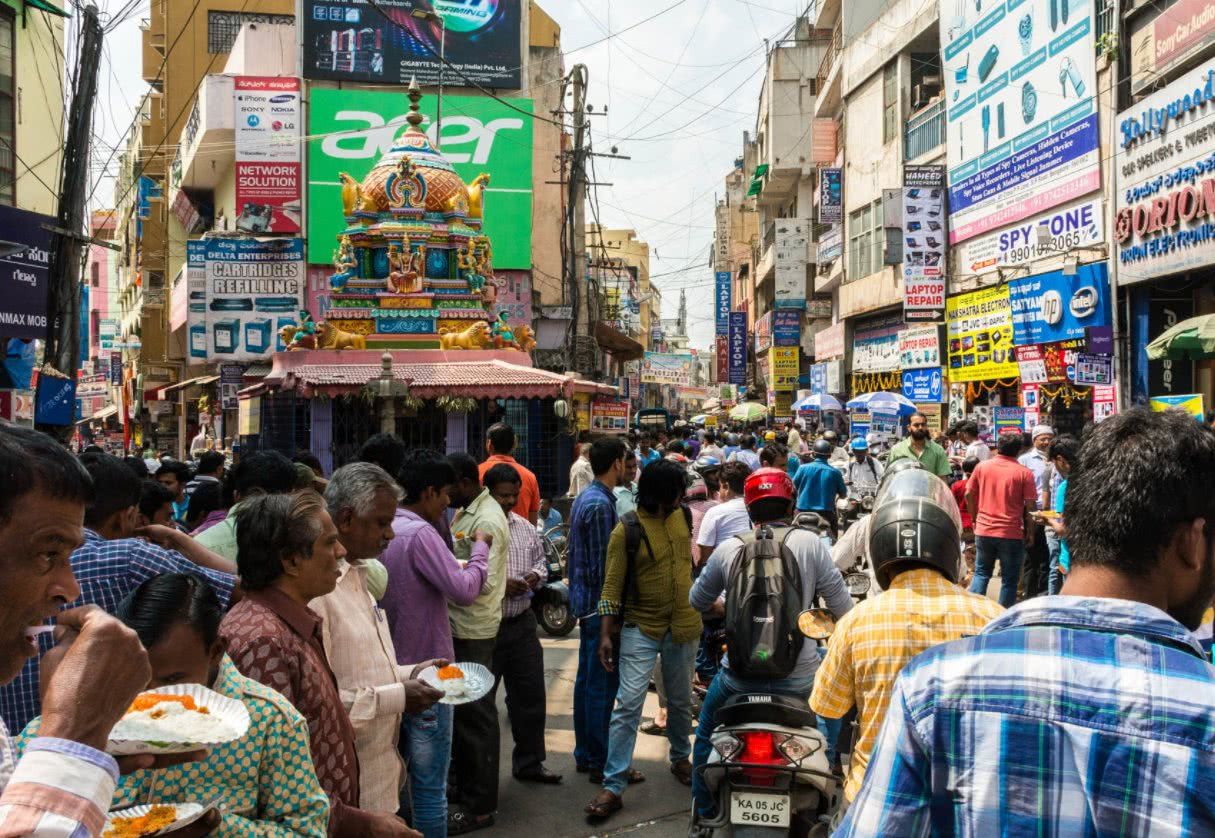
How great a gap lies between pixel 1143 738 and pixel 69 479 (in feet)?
5.46

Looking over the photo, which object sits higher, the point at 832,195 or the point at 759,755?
the point at 832,195

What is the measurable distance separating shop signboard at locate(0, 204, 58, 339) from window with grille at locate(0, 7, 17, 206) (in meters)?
4.47

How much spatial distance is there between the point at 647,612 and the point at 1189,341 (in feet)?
36.5

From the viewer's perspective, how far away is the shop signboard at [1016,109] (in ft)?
65.4

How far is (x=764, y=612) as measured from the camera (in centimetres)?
507

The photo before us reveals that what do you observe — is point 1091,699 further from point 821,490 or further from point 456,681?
point 821,490

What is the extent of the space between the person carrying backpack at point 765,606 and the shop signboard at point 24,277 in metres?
11.0

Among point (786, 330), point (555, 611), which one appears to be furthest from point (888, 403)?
point (786, 330)

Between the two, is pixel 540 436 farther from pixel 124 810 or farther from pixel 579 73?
pixel 124 810

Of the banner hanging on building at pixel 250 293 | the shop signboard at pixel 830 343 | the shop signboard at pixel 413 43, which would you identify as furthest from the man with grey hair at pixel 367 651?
the shop signboard at pixel 413 43

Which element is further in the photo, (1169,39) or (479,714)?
(1169,39)

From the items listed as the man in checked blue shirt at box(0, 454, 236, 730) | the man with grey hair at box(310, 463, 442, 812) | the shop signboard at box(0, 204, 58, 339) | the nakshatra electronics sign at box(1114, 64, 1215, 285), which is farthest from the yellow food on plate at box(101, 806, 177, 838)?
the nakshatra electronics sign at box(1114, 64, 1215, 285)

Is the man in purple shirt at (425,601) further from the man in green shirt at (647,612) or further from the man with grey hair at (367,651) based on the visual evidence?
the man in green shirt at (647,612)

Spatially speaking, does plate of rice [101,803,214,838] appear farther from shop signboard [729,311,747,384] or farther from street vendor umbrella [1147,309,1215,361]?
shop signboard [729,311,747,384]
